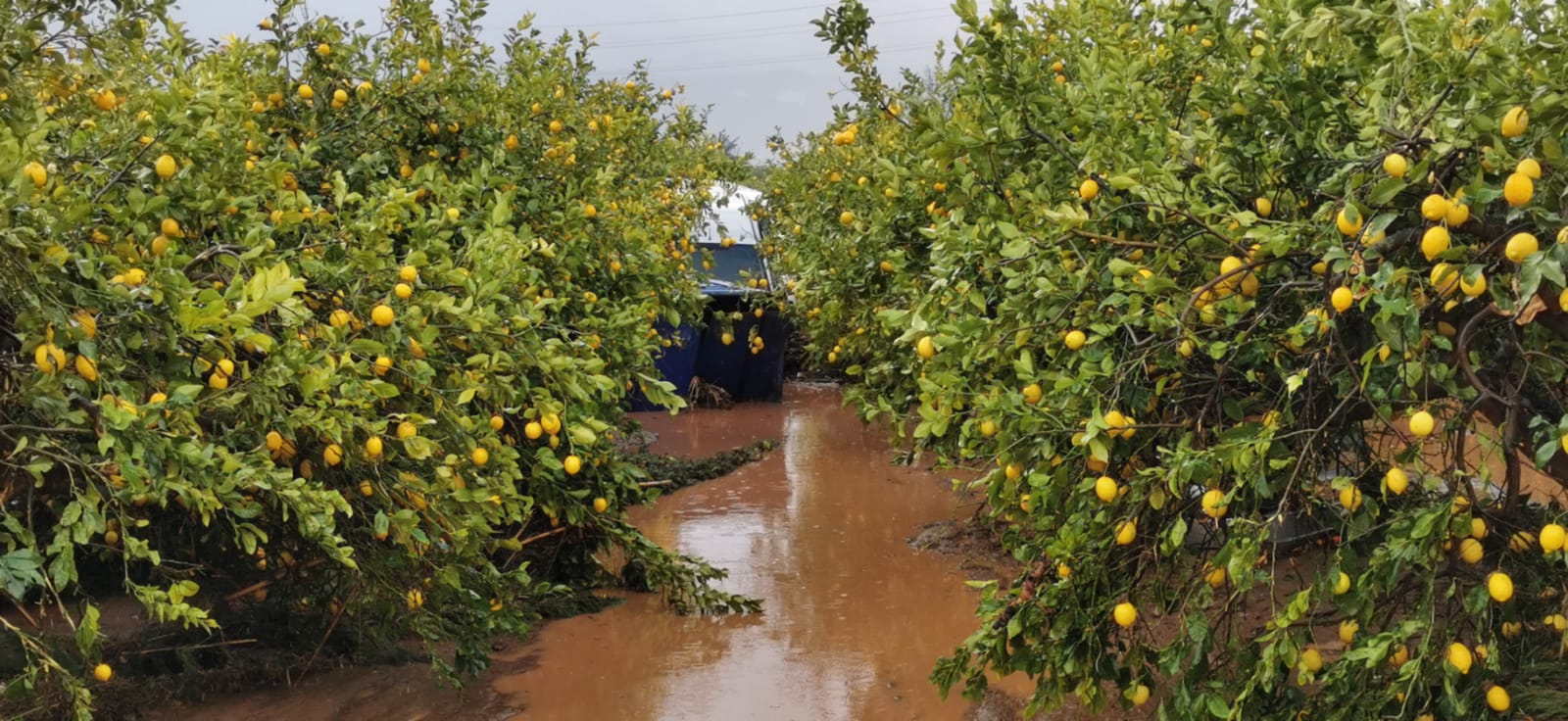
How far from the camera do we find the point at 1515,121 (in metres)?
2.36

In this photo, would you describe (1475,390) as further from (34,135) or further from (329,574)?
(329,574)

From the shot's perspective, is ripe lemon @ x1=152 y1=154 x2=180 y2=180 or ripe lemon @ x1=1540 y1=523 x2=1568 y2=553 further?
ripe lemon @ x1=152 y1=154 x2=180 y2=180

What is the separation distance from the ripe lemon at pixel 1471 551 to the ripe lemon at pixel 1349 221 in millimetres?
760

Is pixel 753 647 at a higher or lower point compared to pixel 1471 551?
lower

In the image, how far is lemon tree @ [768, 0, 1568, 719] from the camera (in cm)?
259

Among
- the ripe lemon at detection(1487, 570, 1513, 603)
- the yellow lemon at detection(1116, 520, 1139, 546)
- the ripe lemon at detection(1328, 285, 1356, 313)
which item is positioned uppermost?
the ripe lemon at detection(1328, 285, 1356, 313)

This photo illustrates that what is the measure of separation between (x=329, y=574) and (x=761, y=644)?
189 cm

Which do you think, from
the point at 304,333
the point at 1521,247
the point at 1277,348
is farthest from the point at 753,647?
the point at 1521,247

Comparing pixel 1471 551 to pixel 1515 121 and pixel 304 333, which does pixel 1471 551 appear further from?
pixel 304 333

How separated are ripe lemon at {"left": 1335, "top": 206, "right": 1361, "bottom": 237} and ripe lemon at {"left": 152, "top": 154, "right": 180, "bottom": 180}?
2.90 meters

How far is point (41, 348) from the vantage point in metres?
2.72

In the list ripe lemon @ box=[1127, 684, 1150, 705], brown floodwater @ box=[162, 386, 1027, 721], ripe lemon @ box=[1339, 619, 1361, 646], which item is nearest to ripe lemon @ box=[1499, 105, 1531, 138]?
ripe lemon @ box=[1339, 619, 1361, 646]

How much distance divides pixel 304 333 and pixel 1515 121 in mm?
3116

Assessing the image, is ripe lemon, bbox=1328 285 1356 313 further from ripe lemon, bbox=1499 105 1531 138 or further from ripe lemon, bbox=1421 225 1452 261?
ripe lemon, bbox=1499 105 1531 138
